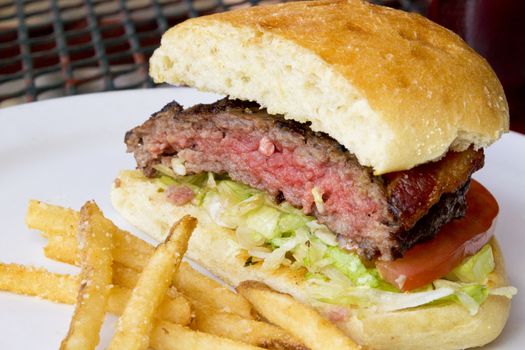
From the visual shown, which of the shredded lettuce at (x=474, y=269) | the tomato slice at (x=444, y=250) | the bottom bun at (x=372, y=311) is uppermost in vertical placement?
the tomato slice at (x=444, y=250)

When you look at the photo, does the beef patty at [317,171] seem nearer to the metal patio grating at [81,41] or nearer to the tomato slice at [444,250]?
the tomato slice at [444,250]

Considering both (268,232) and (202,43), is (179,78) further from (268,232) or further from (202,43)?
(268,232)

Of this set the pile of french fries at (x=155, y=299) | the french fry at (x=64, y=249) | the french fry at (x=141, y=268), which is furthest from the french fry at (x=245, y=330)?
the french fry at (x=64, y=249)

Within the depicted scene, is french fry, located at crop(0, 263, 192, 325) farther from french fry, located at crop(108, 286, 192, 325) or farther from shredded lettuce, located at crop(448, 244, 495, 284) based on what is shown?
shredded lettuce, located at crop(448, 244, 495, 284)

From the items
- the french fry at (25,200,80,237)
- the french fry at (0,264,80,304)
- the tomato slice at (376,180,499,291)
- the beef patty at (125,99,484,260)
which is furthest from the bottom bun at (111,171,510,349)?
the french fry at (0,264,80,304)

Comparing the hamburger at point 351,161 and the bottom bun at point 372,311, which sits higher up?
the hamburger at point 351,161

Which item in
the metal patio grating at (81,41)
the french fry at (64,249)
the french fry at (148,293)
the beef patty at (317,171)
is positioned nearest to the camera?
the french fry at (148,293)

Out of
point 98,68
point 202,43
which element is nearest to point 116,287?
point 202,43

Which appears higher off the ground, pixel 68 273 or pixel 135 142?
pixel 135 142
